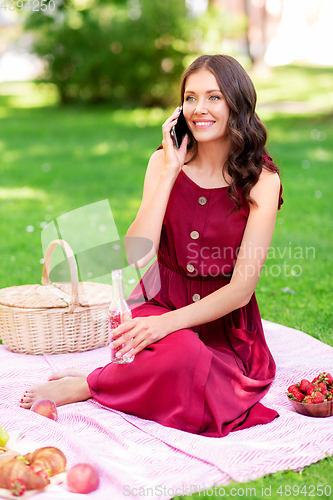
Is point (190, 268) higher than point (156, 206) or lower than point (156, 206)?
lower

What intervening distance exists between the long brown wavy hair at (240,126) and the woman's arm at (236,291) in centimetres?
8

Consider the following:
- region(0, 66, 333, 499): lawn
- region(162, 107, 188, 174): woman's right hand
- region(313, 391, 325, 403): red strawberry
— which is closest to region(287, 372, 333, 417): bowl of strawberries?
region(313, 391, 325, 403): red strawberry

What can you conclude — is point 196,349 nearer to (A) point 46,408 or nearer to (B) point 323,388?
(B) point 323,388

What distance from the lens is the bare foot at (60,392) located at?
3320mm

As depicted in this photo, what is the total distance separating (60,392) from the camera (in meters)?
3.37

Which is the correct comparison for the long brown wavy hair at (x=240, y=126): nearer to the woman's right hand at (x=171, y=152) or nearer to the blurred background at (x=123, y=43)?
the woman's right hand at (x=171, y=152)

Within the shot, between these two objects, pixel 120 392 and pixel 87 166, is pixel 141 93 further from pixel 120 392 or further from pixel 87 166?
pixel 120 392

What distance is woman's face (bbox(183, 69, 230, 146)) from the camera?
3.28 metres

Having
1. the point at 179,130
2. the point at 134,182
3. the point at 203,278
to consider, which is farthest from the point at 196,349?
the point at 134,182

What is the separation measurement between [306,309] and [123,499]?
2745mm

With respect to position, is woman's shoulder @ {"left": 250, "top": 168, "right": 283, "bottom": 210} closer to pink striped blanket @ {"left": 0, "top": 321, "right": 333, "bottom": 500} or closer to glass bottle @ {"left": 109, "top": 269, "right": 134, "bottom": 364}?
glass bottle @ {"left": 109, "top": 269, "right": 134, "bottom": 364}

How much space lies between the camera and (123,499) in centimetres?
251

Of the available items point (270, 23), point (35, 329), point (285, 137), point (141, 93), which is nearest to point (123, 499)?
point (35, 329)

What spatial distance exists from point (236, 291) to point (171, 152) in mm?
847
